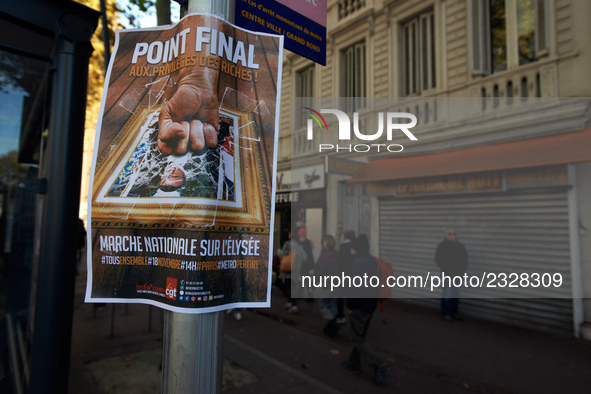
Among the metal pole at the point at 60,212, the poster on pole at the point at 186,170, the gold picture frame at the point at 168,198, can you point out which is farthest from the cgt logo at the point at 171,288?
the metal pole at the point at 60,212

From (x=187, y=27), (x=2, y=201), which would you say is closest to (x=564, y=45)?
(x=187, y=27)

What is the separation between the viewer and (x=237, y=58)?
158cm

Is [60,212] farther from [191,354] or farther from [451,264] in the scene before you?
[451,264]

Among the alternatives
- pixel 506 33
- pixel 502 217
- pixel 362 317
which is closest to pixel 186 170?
pixel 362 317

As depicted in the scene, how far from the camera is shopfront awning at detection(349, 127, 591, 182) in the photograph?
20.2 ft

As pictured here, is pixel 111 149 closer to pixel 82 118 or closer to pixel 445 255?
pixel 82 118

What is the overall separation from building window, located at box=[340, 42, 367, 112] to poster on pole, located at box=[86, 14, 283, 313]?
9.06 metres

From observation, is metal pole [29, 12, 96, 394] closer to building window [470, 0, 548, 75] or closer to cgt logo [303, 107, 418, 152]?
cgt logo [303, 107, 418, 152]

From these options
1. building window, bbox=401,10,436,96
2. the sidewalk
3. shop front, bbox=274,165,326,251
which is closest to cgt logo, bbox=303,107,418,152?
shop front, bbox=274,165,326,251

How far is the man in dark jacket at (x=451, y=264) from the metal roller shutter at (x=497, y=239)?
20cm

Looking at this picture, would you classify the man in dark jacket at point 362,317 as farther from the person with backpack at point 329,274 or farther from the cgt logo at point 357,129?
the cgt logo at point 357,129

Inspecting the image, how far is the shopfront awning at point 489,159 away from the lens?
6.16 m

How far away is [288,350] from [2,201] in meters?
4.53

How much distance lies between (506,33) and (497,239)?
4.22 m
